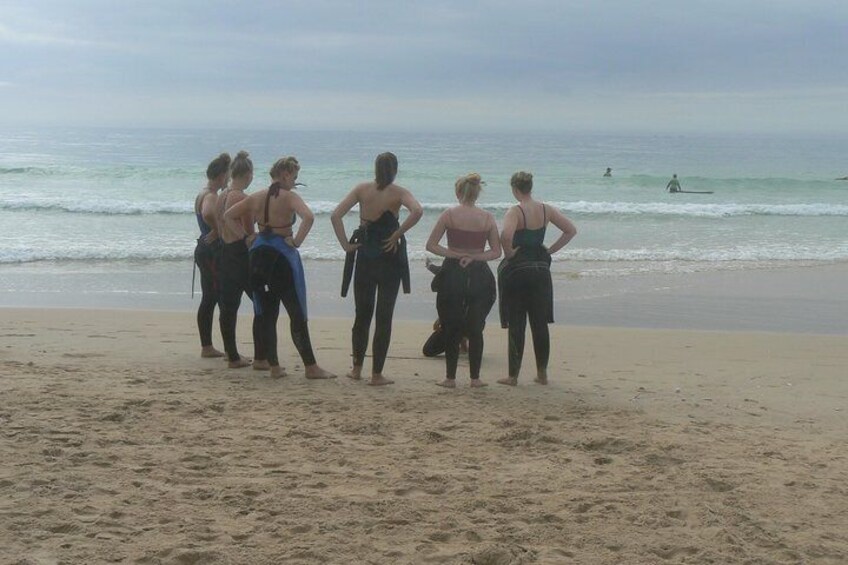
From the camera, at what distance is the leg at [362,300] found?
6.58m

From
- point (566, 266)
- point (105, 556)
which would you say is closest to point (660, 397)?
point (105, 556)

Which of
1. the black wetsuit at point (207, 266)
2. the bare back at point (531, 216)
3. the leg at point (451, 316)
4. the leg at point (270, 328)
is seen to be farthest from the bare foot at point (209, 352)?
the bare back at point (531, 216)

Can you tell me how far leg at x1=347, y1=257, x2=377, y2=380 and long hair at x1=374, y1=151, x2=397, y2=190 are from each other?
0.55 meters

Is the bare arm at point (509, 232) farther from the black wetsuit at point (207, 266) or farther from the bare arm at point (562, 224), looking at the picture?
the black wetsuit at point (207, 266)

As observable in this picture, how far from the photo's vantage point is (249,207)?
21.8 feet

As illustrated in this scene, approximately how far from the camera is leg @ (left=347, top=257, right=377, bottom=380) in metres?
6.58

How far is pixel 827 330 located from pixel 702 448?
5488 millimetres

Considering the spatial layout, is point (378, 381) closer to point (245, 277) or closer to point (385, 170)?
point (245, 277)

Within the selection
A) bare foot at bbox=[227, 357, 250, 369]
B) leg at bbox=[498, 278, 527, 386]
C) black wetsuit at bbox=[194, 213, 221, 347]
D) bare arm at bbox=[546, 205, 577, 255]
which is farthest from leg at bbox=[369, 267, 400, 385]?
black wetsuit at bbox=[194, 213, 221, 347]

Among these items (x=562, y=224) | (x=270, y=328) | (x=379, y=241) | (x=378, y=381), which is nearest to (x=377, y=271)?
(x=379, y=241)

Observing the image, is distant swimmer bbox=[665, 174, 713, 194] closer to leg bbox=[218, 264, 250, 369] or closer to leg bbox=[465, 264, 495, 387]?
leg bbox=[465, 264, 495, 387]

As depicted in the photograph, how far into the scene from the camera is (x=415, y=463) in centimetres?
496

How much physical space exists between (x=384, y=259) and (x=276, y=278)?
75 centimetres

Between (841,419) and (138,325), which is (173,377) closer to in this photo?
(138,325)
